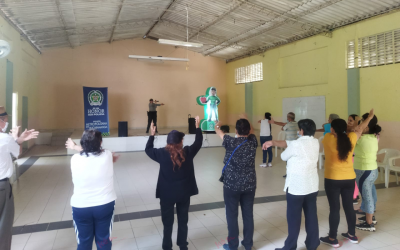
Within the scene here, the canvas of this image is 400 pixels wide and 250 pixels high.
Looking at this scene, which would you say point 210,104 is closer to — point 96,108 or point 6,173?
point 96,108

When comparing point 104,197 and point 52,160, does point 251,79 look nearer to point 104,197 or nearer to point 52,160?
point 52,160

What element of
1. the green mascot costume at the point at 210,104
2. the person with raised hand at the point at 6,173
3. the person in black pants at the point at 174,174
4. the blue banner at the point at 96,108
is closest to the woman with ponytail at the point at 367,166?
the person in black pants at the point at 174,174

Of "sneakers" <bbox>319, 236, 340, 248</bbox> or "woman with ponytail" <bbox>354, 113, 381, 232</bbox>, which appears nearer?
"sneakers" <bbox>319, 236, 340, 248</bbox>

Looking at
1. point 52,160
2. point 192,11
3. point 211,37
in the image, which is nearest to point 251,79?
point 211,37

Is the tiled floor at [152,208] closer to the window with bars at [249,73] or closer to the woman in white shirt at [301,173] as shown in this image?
the woman in white shirt at [301,173]

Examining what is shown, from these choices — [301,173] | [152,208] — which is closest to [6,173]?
[152,208]

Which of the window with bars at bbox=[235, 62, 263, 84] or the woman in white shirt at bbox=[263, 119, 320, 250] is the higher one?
the window with bars at bbox=[235, 62, 263, 84]

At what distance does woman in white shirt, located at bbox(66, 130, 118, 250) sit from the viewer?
2.09 meters

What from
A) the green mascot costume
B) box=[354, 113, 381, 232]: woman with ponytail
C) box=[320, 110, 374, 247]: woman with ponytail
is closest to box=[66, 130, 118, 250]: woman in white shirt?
box=[320, 110, 374, 247]: woman with ponytail

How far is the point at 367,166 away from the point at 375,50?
5599 mm

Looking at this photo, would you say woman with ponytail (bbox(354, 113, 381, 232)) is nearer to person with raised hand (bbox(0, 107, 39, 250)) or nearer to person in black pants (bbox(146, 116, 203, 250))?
person in black pants (bbox(146, 116, 203, 250))

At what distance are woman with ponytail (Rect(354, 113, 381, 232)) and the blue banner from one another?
27.5 ft

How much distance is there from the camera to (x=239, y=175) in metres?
2.67

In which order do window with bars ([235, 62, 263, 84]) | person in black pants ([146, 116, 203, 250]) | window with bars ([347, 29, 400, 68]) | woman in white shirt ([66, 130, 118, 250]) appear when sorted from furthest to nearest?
window with bars ([235, 62, 263, 84])
window with bars ([347, 29, 400, 68])
person in black pants ([146, 116, 203, 250])
woman in white shirt ([66, 130, 118, 250])
